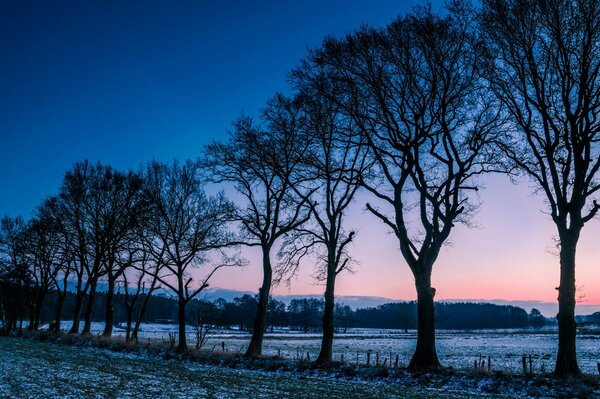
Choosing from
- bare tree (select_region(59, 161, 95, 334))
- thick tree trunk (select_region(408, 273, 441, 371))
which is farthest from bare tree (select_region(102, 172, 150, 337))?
thick tree trunk (select_region(408, 273, 441, 371))

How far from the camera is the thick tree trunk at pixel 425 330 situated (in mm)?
17625

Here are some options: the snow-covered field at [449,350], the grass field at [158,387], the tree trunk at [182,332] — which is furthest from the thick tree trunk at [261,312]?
the grass field at [158,387]

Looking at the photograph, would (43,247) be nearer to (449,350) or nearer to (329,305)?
(329,305)

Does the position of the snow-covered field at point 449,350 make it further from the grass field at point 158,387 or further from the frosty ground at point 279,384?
the grass field at point 158,387

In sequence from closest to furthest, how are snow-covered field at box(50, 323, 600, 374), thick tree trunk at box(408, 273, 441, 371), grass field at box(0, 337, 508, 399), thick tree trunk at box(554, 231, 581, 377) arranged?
grass field at box(0, 337, 508, 399) → thick tree trunk at box(554, 231, 581, 377) → thick tree trunk at box(408, 273, 441, 371) → snow-covered field at box(50, 323, 600, 374)

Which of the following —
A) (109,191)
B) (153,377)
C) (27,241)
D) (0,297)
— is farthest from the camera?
(0,297)

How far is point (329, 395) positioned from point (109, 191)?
95.5 feet

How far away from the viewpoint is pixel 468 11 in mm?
17359

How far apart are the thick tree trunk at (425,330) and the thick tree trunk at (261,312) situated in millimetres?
9125

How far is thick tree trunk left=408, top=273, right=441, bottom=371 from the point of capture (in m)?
17.6

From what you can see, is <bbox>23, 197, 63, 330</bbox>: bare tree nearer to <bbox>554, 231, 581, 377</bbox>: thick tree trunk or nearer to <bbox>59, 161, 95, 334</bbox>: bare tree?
<bbox>59, 161, 95, 334</bbox>: bare tree

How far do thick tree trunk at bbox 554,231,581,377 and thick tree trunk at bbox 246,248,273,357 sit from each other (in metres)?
14.0

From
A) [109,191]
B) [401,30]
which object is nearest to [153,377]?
[401,30]

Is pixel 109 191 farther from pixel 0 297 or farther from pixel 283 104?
pixel 0 297
